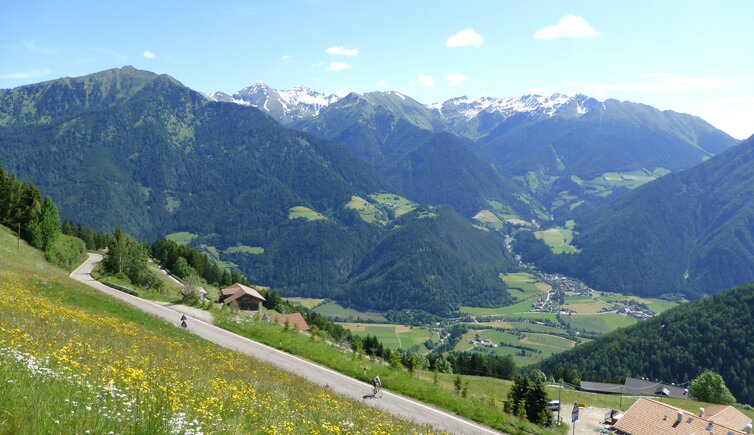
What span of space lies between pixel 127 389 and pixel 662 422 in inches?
2667

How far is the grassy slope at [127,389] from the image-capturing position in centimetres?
670

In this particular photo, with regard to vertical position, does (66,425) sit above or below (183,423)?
above

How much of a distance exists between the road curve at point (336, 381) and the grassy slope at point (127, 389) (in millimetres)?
5909

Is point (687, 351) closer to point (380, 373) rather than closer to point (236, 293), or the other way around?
point (236, 293)

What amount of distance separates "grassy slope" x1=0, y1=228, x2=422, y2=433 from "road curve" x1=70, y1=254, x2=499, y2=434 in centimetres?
591

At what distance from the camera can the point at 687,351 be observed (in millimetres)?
183000

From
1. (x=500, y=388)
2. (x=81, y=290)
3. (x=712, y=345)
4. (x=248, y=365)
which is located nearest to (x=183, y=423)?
(x=248, y=365)

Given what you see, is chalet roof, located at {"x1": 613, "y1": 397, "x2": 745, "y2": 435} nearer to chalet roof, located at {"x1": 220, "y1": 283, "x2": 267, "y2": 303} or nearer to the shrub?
chalet roof, located at {"x1": 220, "y1": 283, "x2": 267, "y2": 303}

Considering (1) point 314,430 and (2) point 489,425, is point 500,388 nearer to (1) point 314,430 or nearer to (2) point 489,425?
(2) point 489,425

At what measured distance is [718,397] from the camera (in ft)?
346

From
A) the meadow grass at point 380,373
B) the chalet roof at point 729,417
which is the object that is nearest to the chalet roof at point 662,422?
the chalet roof at point 729,417

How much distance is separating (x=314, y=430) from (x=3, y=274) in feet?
104

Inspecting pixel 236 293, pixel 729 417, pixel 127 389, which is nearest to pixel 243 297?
pixel 236 293

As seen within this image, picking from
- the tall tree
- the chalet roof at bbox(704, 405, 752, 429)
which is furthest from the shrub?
the tall tree
